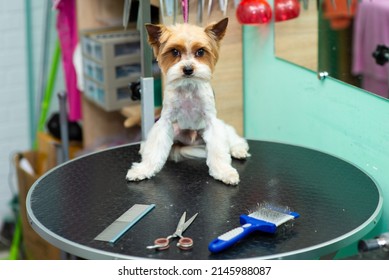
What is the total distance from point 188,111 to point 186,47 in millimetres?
196

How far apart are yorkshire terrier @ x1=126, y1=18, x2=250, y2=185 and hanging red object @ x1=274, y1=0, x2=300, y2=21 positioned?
448 mm

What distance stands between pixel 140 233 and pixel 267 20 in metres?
0.90

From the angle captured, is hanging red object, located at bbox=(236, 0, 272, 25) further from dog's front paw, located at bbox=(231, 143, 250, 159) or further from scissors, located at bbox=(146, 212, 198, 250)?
scissors, located at bbox=(146, 212, 198, 250)

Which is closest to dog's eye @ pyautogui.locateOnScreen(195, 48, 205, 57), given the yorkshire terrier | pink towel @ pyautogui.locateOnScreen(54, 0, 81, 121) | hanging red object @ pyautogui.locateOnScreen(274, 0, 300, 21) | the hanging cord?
the yorkshire terrier

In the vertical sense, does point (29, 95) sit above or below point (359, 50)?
below

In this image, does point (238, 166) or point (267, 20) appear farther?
point (267, 20)

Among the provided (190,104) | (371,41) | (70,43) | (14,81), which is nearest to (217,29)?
(190,104)

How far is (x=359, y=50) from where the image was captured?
5.78ft

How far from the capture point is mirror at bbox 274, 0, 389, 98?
66.3 inches

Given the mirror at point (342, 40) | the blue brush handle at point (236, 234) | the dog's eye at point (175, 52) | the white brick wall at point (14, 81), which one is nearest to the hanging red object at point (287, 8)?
the mirror at point (342, 40)

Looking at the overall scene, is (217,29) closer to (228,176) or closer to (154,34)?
(154,34)
